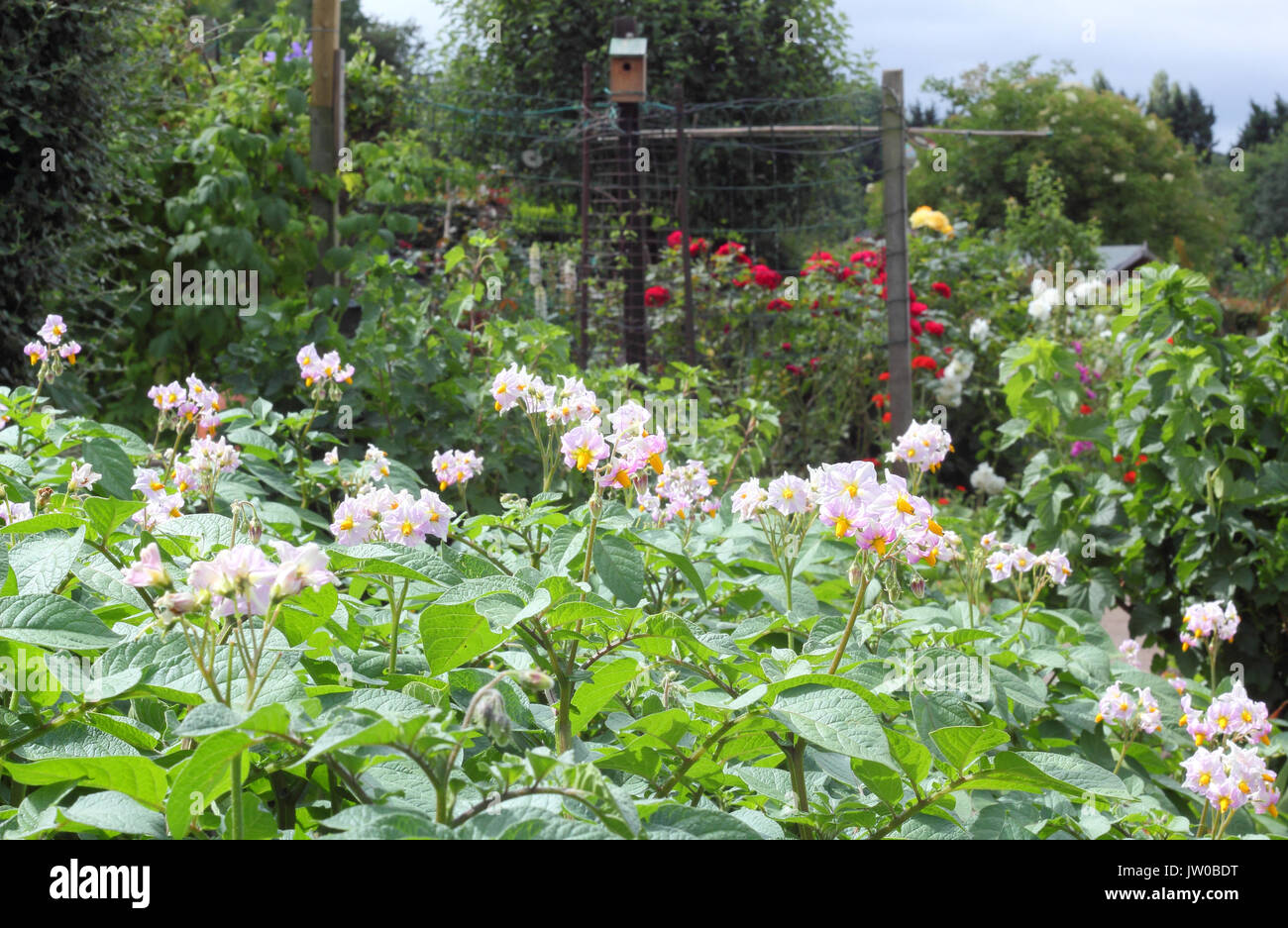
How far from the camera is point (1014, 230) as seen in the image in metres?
11.8

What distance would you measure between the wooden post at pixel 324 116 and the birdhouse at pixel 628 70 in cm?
220

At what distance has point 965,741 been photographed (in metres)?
0.96

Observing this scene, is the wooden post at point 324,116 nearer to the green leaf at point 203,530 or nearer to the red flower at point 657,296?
the red flower at point 657,296

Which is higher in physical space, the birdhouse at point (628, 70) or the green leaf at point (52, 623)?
the birdhouse at point (628, 70)

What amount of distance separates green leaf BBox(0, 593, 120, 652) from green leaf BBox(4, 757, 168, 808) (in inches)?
4.2

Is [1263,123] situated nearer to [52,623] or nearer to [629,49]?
[629,49]

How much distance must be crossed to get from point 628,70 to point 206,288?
3296 mm

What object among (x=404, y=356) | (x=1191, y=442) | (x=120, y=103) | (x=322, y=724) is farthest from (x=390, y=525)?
(x=120, y=103)

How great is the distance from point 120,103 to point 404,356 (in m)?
1.69

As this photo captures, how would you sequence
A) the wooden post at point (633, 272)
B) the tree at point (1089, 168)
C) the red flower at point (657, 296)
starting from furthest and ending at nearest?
the tree at point (1089, 168) → the wooden post at point (633, 272) → the red flower at point (657, 296)

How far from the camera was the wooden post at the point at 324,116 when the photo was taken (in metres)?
4.36

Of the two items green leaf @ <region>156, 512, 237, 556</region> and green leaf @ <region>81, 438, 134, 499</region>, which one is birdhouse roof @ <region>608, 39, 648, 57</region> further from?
green leaf @ <region>156, 512, 237, 556</region>

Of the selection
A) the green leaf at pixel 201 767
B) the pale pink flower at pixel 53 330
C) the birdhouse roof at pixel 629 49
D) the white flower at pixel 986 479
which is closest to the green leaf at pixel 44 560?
the green leaf at pixel 201 767

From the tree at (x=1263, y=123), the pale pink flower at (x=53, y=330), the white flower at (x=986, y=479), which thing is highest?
the tree at (x=1263, y=123)
